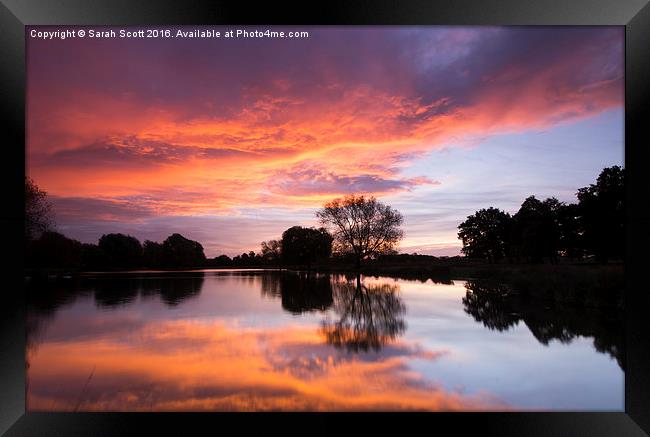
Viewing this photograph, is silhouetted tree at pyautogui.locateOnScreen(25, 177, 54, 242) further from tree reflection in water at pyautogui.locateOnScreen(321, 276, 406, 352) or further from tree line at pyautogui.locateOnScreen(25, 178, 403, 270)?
tree reflection in water at pyautogui.locateOnScreen(321, 276, 406, 352)

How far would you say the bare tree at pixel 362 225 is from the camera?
34438 millimetres

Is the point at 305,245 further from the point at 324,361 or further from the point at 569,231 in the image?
the point at 324,361

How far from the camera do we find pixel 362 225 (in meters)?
36.3

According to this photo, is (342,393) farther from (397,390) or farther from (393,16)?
(393,16)

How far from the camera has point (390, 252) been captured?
35125mm

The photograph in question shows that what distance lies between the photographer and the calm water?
18.1 feet

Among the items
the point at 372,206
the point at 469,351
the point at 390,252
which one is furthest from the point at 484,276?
the point at 469,351

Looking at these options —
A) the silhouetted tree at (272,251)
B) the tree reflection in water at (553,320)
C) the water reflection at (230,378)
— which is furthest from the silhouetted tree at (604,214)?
the silhouetted tree at (272,251)

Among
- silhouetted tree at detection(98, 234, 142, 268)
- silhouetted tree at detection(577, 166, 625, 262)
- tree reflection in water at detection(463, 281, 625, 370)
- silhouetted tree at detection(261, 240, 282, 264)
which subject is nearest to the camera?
tree reflection in water at detection(463, 281, 625, 370)

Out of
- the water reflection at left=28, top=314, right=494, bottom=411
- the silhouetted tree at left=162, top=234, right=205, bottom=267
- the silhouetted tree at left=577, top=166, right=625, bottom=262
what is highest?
the silhouetted tree at left=577, top=166, right=625, bottom=262

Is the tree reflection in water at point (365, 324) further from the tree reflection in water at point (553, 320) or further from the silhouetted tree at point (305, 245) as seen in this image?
the silhouetted tree at point (305, 245)

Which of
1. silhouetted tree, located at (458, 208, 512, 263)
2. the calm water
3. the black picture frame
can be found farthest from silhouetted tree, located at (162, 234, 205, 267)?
the black picture frame

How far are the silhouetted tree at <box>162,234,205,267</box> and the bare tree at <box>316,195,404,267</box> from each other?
12.2 metres

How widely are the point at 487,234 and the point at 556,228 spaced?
921cm
